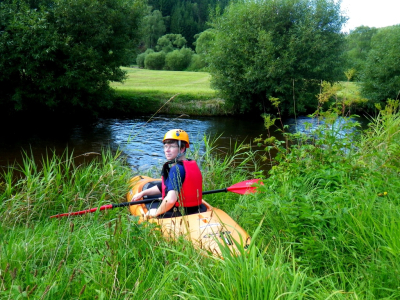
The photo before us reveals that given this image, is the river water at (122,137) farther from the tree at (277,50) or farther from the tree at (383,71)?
the tree at (383,71)

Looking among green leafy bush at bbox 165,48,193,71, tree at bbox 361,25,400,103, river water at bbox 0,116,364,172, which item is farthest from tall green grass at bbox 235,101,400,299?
green leafy bush at bbox 165,48,193,71

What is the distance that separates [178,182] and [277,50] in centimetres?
1339

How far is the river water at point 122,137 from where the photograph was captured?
28.4 feet

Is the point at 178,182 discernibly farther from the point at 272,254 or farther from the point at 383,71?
the point at 383,71

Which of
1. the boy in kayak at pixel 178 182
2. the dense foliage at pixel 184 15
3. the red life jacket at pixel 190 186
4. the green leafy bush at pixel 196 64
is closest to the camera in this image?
the boy in kayak at pixel 178 182

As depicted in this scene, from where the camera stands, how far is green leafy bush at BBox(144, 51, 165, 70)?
129 ft

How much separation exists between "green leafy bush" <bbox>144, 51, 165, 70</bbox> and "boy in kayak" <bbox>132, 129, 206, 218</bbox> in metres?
37.5

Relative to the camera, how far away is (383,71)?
19047 millimetres

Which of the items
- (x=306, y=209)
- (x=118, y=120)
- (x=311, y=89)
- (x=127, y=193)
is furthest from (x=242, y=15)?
Result: (x=306, y=209)

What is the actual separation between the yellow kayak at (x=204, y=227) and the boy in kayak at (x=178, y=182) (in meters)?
0.13

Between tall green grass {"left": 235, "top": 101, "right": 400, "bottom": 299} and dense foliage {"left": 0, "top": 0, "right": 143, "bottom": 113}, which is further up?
dense foliage {"left": 0, "top": 0, "right": 143, "bottom": 113}

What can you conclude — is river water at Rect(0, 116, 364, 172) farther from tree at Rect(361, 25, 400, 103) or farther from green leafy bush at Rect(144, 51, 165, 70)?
green leafy bush at Rect(144, 51, 165, 70)

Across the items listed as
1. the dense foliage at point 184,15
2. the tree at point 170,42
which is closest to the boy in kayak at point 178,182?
the tree at point 170,42

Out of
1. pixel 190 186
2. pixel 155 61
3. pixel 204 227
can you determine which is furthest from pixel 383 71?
pixel 155 61
